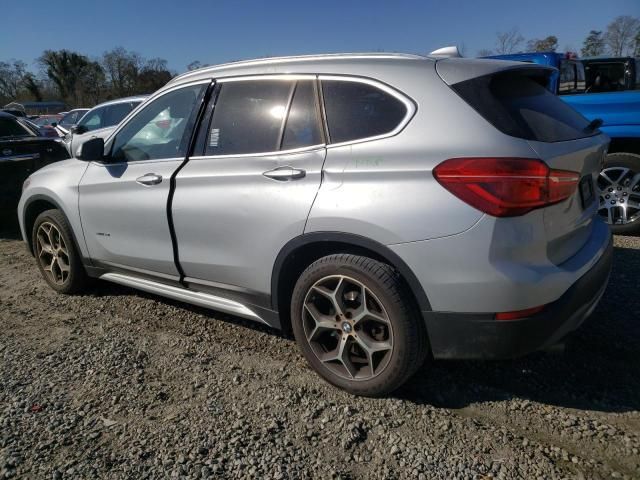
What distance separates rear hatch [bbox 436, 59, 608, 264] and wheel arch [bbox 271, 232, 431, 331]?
2.16ft

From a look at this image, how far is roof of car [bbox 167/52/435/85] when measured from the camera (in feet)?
8.91

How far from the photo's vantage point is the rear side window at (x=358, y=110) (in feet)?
8.32

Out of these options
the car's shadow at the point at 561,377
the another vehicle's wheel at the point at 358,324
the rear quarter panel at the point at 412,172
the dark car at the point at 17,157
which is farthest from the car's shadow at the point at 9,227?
the car's shadow at the point at 561,377

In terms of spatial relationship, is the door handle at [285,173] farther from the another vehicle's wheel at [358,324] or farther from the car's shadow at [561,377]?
the car's shadow at [561,377]

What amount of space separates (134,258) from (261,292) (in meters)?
1.28

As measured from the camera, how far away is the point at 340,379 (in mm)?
2789

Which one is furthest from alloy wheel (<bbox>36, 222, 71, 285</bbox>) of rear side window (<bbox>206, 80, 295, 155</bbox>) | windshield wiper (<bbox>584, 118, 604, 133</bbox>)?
windshield wiper (<bbox>584, 118, 604, 133</bbox>)

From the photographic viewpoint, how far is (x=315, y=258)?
2824mm

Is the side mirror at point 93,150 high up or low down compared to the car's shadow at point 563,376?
up

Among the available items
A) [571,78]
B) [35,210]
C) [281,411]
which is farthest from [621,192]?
[35,210]

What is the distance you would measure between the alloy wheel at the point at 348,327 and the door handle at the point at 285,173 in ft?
1.93

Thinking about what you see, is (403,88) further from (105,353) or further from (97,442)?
(105,353)

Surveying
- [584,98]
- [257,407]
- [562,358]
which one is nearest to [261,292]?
[257,407]

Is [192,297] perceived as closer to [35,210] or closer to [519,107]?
[35,210]
